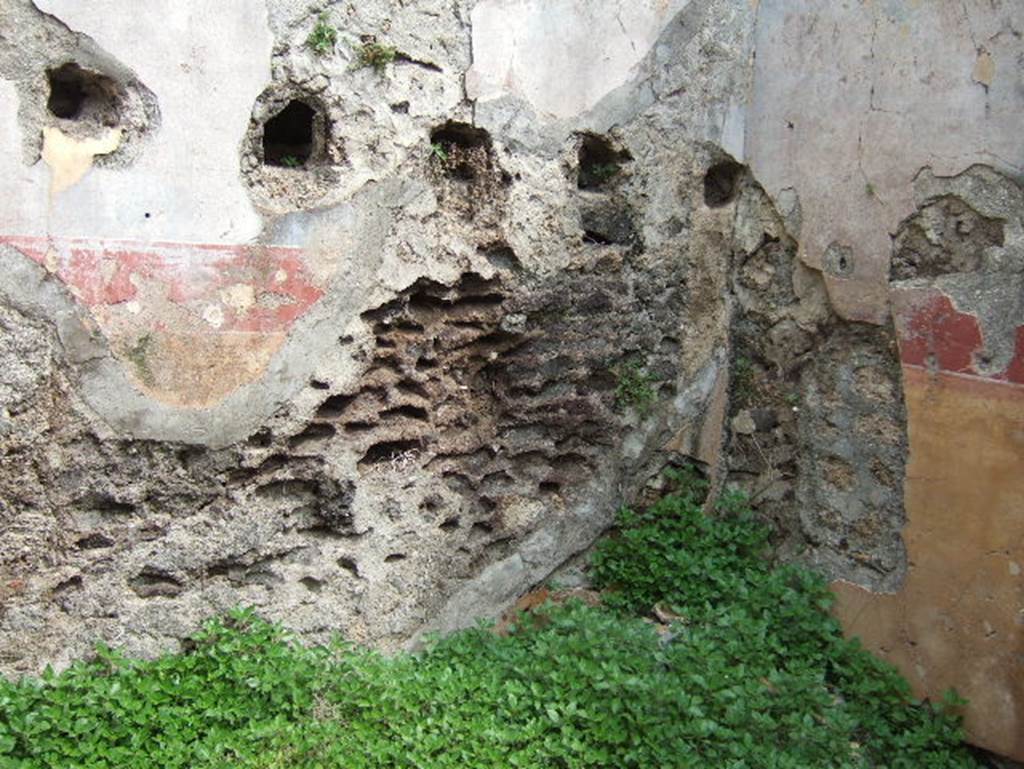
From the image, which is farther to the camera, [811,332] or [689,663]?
[811,332]

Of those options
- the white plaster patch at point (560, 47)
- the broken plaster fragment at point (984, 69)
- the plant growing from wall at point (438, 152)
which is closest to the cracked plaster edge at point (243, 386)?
the plant growing from wall at point (438, 152)

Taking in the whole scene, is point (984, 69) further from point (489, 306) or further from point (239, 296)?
point (239, 296)

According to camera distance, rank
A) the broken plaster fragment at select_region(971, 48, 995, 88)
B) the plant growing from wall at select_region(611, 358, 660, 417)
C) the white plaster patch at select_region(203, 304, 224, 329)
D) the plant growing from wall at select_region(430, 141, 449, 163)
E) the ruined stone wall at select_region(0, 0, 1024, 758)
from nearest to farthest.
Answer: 1. the ruined stone wall at select_region(0, 0, 1024, 758)
2. the white plaster patch at select_region(203, 304, 224, 329)
3. the broken plaster fragment at select_region(971, 48, 995, 88)
4. the plant growing from wall at select_region(430, 141, 449, 163)
5. the plant growing from wall at select_region(611, 358, 660, 417)

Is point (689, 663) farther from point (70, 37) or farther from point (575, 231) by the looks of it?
point (70, 37)

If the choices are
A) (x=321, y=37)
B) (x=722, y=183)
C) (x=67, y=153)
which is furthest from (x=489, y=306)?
(x=67, y=153)

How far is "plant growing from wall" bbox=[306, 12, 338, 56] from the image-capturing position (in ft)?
10.1

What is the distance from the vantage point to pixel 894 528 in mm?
3451

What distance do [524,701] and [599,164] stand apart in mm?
1829

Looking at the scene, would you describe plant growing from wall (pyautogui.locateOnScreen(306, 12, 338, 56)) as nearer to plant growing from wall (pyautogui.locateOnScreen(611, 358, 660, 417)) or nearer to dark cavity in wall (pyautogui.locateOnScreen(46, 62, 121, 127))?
dark cavity in wall (pyautogui.locateOnScreen(46, 62, 121, 127))

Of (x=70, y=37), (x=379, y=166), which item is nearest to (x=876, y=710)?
(x=379, y=166)

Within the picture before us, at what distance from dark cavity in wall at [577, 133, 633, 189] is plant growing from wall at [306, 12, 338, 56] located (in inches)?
39.0

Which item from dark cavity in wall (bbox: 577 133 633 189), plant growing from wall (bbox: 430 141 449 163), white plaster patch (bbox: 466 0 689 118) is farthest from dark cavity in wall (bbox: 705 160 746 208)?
plant growing from wall (bbox: 430 141 449 163)

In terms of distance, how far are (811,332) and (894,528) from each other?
0.71 metres

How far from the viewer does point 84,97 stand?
2.87 m
